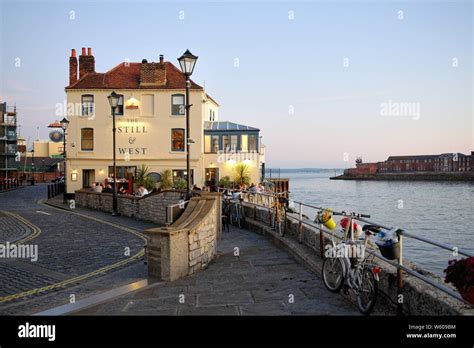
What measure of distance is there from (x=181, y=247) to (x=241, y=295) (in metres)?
1.99

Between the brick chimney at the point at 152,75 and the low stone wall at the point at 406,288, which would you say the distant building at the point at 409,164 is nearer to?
the brick chimney at the point at 152,75

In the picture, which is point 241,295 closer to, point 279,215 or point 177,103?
point 279,215

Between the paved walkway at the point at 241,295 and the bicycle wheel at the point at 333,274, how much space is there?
0.14 metres

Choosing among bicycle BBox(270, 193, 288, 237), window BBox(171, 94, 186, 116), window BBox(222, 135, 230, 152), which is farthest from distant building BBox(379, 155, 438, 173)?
bicycle BBox(270, 193, 288, 237)

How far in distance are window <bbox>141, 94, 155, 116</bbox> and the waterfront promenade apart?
23301 mm

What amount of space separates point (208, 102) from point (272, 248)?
1258 inches

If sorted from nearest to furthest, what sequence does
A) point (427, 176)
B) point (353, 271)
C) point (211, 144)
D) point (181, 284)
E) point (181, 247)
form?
point (353, 271) → point (181, 284) → point (181, 247) → point (211, 144) → point (427, 176)

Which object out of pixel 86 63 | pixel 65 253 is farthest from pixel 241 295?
pixel 86 63

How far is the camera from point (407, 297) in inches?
219

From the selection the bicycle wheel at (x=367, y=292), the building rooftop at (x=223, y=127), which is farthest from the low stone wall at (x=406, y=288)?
the building rooftop at (x=223, y=127)

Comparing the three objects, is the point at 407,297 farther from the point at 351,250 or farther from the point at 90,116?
the point at 90,116

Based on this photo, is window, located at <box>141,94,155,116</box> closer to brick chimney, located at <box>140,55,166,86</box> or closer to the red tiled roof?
the red tiled roof

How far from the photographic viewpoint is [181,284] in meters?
8.38
